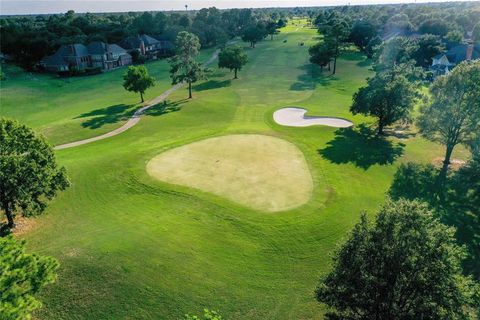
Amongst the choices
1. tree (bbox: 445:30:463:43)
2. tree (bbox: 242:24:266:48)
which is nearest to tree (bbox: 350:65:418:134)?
tree (bbox: 445:30:463:43)

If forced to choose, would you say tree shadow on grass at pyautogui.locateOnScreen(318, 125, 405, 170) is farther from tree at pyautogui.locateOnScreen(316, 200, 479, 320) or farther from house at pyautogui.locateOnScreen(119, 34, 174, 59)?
house at pyautogui.locateOnScreen(119, 34, 174, 59)

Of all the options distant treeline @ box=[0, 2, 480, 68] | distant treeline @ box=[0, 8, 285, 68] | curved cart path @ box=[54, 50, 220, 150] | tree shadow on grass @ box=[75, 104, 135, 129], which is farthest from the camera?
distant treeline @ box=[0, 2, 480, 68]

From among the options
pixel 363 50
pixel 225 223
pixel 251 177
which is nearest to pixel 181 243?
pixel 225 223

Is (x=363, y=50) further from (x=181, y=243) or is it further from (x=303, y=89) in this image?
(x=181, y=243)

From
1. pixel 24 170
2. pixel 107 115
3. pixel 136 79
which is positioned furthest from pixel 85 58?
pixel 24 170

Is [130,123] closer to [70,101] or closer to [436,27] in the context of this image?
[70,101]

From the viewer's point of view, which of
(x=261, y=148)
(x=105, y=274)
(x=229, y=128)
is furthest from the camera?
(x=229, y=128)
